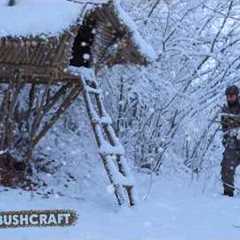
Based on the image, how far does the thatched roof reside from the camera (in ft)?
31.9

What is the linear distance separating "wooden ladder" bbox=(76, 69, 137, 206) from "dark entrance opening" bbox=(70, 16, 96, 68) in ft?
2.16

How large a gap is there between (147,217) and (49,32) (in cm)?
266

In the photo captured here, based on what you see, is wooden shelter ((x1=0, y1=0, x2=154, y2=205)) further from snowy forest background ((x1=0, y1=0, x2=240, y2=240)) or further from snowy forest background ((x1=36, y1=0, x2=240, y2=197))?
snowy forest background ((x1=36, y1=0, x2=240, y2=197))

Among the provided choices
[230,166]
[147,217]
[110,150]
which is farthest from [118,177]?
[230,166]

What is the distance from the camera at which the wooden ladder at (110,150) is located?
32.3 ft

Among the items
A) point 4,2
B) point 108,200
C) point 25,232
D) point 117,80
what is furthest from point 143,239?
point 117,80

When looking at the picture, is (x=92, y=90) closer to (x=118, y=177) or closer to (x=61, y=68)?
(x=61, y=68)

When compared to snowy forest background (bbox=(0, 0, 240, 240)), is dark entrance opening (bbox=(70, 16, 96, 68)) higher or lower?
higher

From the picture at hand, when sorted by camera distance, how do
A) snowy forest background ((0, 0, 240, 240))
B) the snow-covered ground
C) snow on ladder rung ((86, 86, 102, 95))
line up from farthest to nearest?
snowy forest background ((0, 0, 240, 240))
snow on ladder rung ((86, 86, 102, 95))
the snow-covered ground

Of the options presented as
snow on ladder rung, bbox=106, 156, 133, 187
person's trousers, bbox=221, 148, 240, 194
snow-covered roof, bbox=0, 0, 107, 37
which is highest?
snow-covered roof, bbox=0, 0, 107, 37

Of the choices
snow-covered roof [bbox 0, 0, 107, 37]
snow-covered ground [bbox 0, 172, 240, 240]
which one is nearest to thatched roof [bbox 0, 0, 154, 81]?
snow-covered roof [bbox 0, 0, 107, 37]

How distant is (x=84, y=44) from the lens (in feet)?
37.5

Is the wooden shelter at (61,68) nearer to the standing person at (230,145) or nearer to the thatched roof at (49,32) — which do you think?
the thatched roof at (49,32)

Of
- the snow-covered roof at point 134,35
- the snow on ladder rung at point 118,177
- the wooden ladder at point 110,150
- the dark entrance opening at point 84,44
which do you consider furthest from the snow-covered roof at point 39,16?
the snow on ladder rung at point 118,177
